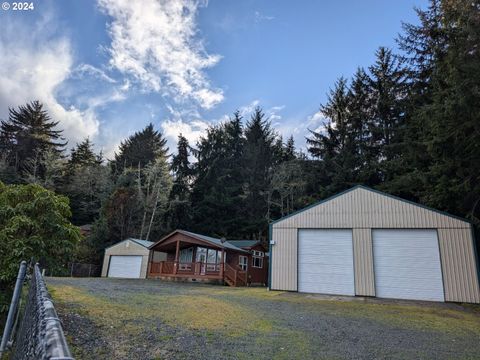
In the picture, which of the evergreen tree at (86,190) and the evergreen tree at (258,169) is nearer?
the evergreen tree at (258,169)

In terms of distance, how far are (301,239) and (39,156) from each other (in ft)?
116

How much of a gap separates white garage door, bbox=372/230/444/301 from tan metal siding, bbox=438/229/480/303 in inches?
9.7

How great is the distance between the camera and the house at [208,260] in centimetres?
1983

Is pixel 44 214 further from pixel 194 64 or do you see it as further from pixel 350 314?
pixel 194 64

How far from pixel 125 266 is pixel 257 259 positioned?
995 centimetres

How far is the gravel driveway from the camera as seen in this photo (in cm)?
472

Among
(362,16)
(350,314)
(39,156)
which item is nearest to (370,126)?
(362,16)

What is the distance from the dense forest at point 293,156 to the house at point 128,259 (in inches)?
149

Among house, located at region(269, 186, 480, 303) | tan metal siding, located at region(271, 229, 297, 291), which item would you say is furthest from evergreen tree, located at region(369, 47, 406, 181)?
tan metal siding, located at region(271, 229, 297, 291)

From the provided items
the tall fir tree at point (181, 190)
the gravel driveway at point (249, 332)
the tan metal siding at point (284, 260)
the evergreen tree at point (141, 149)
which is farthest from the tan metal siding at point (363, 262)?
the evergreen tree at point (141, 149)

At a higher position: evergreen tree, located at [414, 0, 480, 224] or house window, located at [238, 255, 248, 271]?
evergreen tree, located at [414, 0, 480, 224]

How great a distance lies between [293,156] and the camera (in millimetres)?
37156

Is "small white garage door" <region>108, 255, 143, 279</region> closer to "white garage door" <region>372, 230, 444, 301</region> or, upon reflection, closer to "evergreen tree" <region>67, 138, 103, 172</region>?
"white garage door" <region>372, 230, 444, 301</region>

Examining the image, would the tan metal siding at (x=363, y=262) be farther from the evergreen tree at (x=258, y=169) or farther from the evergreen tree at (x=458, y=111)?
the evergreen tree at (x=258, y=169)
